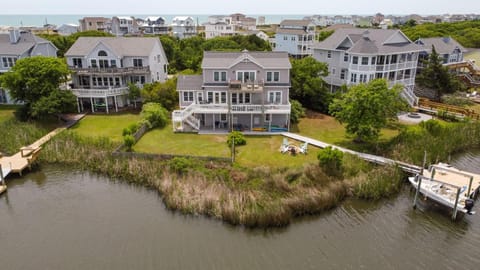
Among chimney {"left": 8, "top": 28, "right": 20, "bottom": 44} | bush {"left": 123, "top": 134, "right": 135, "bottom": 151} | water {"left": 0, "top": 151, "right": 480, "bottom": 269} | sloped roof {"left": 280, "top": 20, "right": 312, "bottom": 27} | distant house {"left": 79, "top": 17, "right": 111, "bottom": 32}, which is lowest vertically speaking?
water {"left": 0, "top": 151, "right": 480, "bottom": 269}

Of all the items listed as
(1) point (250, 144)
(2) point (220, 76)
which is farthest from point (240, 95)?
(1) point (250, 144)

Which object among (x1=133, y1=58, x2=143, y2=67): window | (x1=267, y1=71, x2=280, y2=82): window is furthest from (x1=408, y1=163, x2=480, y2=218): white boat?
(x1=133, y1=58, x2=143, y2=67): window

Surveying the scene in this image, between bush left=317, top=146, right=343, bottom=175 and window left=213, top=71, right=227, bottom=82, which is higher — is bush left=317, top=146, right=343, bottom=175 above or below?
below

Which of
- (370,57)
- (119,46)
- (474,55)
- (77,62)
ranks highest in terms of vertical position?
(119,46)

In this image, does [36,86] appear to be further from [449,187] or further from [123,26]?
[123,26]

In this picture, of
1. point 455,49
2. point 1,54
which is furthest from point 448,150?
point 1,54

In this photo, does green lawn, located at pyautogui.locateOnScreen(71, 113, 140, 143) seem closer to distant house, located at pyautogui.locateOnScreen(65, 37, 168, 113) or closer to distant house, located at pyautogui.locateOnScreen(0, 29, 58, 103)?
distant house, located at pyautogui.locateOnScreen(65, 37, 168, 113)

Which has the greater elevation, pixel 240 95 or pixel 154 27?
pixel 154 27
